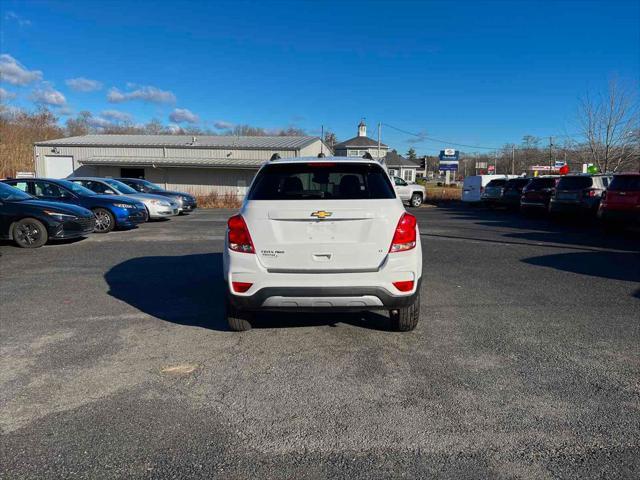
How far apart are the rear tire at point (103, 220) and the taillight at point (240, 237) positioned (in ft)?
34.4

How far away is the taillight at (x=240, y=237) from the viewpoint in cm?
405

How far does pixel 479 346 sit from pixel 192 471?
291 cm

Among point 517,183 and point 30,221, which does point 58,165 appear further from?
point 517,183

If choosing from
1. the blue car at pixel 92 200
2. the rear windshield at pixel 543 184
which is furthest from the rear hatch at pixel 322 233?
the rear windshield at pixel 543 184

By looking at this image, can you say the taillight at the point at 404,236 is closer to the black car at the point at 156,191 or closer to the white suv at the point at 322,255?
the white suv at the point at 322,255

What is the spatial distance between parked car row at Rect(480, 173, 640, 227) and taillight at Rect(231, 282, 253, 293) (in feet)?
37.7

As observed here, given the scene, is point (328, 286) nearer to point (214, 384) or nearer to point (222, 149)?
point (214, 384)

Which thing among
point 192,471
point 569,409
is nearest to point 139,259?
point 192,471

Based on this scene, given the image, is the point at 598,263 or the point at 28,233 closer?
the point at 598,263

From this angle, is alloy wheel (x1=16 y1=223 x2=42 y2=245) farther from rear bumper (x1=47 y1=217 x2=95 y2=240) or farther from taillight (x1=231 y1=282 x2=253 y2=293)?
taillight (x1=231 y1=282 x2=253 y2=293)

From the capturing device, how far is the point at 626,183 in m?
11.8

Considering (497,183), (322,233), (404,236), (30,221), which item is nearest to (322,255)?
(322,233)

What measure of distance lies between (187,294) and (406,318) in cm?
325

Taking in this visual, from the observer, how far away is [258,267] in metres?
4.02
